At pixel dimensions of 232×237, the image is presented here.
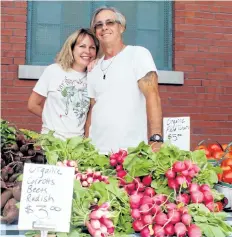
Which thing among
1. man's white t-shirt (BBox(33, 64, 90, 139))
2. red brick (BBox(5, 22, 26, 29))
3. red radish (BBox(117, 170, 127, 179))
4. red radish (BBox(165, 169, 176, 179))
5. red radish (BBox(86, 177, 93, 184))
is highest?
red brick (BBox(5, 22, 26, 29))

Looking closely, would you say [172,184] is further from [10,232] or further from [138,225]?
[10,232]

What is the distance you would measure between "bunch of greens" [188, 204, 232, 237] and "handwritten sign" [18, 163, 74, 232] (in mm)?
542

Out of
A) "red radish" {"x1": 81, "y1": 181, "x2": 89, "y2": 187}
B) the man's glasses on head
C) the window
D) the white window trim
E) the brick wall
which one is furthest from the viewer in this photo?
the brick wall

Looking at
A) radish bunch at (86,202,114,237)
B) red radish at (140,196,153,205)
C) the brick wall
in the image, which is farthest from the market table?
the brick wall

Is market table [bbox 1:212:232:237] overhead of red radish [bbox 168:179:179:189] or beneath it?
beneath

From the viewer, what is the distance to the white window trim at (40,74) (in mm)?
4691

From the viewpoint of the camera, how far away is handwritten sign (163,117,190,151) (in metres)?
2.63

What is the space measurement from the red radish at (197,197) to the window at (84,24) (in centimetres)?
330

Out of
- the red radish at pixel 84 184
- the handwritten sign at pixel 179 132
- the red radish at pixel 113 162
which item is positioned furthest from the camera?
the handwritten sign at pixel 179 132

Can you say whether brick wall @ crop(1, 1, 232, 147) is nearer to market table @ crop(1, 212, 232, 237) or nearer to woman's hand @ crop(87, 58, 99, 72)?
woman's hand @ crop(87, 58, 99, 72)

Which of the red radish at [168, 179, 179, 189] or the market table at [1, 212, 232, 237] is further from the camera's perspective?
the red radish at [168, 179, 179, 189]

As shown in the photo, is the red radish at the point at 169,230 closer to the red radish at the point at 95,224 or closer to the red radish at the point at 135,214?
the red radish at the point at 135,214

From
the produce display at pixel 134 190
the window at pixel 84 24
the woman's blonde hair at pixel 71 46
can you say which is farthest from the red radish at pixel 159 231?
the window at pixel 84 24

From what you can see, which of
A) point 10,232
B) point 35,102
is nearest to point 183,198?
point 10,232
